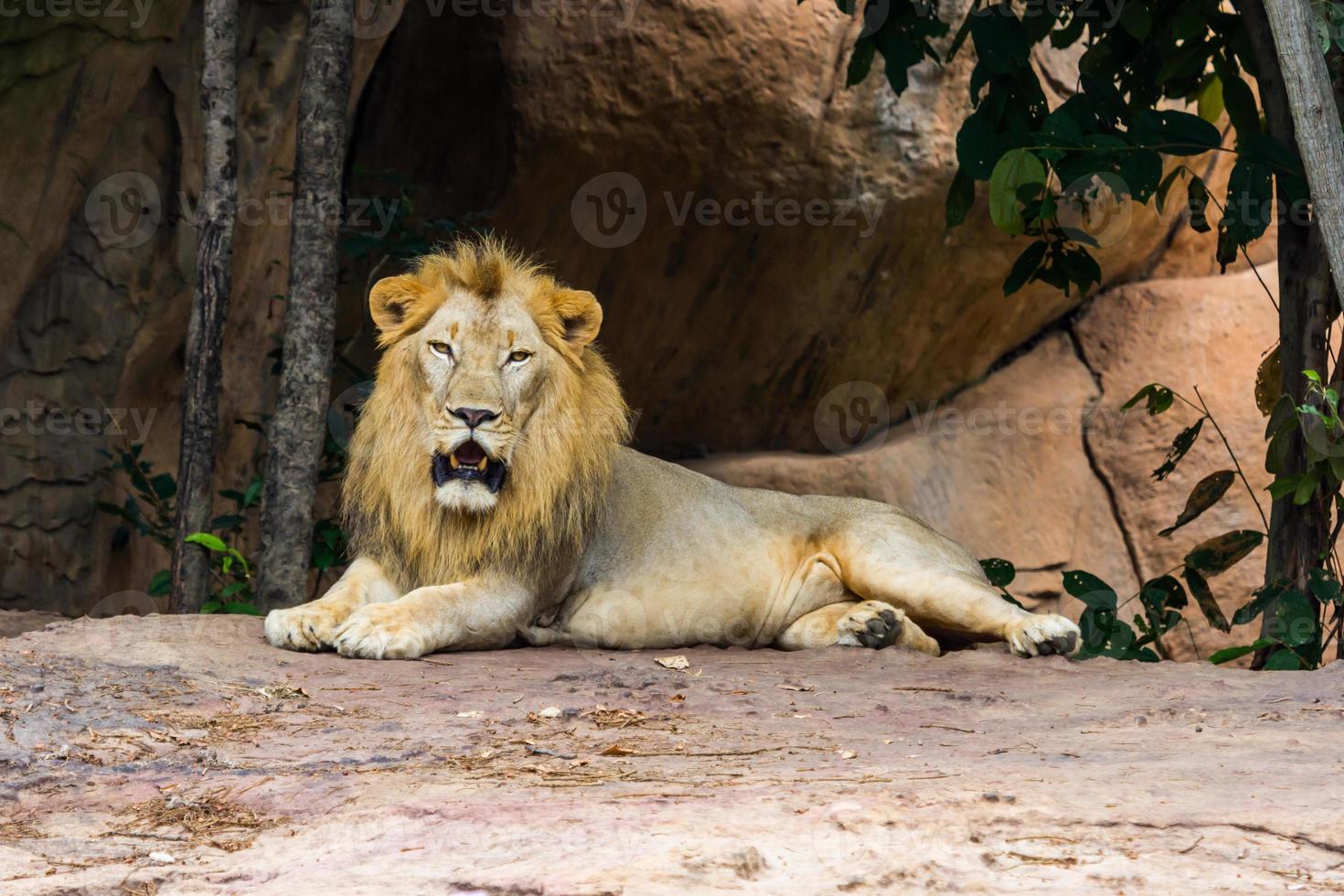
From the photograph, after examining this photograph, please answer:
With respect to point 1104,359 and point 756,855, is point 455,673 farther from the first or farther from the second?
point 1104,359

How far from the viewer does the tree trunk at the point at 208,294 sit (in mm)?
6082

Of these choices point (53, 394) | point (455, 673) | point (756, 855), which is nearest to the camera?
point (756, 855)

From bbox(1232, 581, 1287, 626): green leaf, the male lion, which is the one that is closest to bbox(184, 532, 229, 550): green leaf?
the male lion

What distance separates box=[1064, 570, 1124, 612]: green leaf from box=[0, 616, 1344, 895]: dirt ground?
3.37ft

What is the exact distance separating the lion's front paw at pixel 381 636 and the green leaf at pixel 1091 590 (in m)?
2.51

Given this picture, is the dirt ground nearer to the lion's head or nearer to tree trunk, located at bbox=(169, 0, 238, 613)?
the lion's head

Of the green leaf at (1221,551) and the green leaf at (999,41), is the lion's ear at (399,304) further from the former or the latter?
the green leaf at (1221,551)

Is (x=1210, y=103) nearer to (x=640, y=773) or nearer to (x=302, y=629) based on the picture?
(x=302, y=629)

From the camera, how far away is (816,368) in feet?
30.6

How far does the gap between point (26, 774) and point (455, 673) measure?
150 cm

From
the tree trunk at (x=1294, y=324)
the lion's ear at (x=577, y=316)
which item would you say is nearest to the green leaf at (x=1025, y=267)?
the tree trunk at (x=1294, y=324)

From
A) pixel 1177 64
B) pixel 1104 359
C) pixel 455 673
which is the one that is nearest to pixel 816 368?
pixel 1104 359

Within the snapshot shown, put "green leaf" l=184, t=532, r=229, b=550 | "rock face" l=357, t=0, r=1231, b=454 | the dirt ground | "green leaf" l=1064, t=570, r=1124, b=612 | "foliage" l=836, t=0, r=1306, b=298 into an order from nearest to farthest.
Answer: the dirt ground
"foliage" l=836, t=0, r=1306, b=298
"green leaf" l=1064, t=570, r=1124, b=612
"green leaf" l=184, t=532, r=229, b=550
"rock face" l=357, t=0, r=1231, b=454

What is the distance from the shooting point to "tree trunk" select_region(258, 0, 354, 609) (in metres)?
6.07
